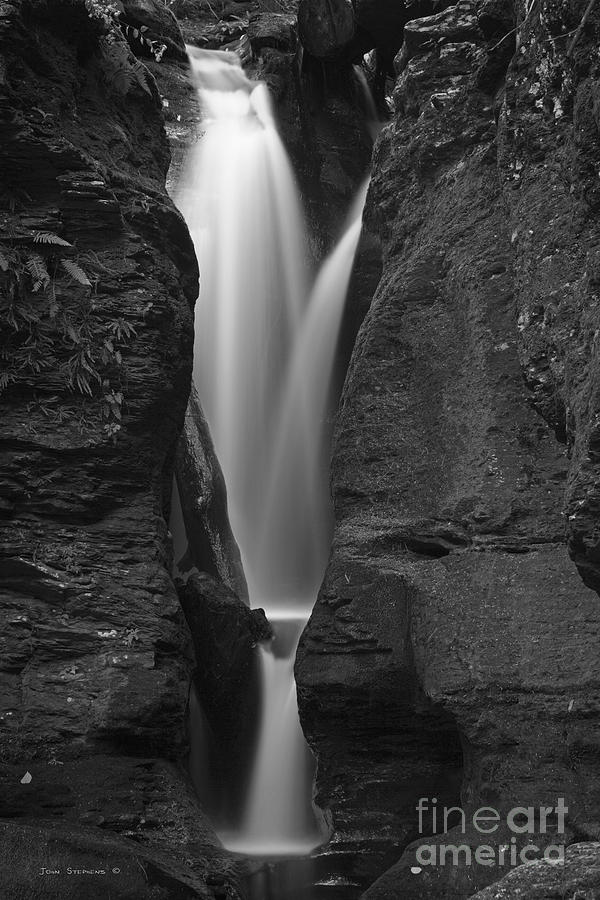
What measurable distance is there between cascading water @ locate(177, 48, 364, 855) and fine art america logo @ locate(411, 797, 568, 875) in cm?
317

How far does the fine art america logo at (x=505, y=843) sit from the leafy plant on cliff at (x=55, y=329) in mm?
4268

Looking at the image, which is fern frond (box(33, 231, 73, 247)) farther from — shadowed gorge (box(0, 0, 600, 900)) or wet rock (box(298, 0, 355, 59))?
wet rock (box(298, 0, 355, 59))

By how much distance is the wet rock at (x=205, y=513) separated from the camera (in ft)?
32.6

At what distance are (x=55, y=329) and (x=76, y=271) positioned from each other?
0.57 m

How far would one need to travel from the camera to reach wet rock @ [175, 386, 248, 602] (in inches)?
391

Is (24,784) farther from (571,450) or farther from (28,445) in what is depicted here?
(571,450)

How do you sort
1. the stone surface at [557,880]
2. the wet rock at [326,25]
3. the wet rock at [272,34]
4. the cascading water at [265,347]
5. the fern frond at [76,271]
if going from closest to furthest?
the stone surface at [557,880]
the fern frond at [76,271]
the cascading water at [265,347]
the wet rock at [326,25]
the wet rock at [272,34]

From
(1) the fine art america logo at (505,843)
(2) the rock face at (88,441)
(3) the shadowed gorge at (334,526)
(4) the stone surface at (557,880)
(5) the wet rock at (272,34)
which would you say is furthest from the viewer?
(5) the wet rock at (272,34)

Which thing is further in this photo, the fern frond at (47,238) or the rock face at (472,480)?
the fern frond at (47,238)

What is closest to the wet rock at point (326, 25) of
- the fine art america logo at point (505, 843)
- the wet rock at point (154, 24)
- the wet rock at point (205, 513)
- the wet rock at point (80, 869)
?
the wet rock at point (154, 24)

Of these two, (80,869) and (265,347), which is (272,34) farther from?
(80,869)

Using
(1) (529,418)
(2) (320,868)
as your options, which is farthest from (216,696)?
(1) (529,418)

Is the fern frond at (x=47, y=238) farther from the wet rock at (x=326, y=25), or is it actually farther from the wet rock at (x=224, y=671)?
the wet rock at (x=326, y=25)

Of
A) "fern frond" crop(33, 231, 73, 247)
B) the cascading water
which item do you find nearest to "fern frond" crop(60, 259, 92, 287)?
"fern frond" crop(33, 231, 73, 247)
